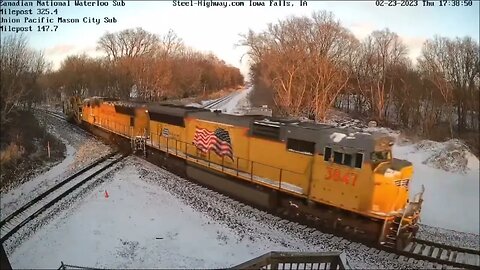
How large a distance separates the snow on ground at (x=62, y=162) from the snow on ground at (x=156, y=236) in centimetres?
34

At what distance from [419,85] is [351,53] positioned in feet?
3.05

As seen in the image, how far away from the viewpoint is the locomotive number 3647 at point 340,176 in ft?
11.8

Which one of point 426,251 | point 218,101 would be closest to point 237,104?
point 218,101

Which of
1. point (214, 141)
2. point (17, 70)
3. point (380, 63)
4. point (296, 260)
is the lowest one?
point (296, 260)

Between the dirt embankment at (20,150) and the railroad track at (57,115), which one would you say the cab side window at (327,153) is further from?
the railroad track at (57,115)

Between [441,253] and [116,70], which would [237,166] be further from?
[441,253]

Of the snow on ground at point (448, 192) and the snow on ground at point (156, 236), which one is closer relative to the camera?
the snow on ground at point (156, 236)

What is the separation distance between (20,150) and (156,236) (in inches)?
60.1

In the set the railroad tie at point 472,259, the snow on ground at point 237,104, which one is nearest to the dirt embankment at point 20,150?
the snow on ground at point 237,104

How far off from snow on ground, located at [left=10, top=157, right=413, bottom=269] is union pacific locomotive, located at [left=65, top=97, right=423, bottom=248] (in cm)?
27

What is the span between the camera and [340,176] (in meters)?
3.70

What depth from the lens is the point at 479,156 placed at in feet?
13.3

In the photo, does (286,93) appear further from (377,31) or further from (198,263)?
(198,263)

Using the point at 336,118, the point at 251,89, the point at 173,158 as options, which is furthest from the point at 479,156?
the point at 173,158
